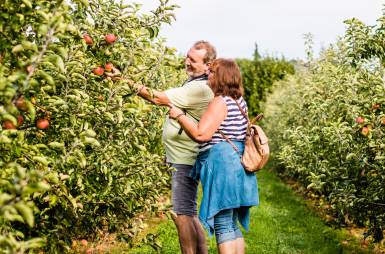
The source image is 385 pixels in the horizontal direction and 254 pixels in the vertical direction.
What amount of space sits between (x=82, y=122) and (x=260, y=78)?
25.7 meters

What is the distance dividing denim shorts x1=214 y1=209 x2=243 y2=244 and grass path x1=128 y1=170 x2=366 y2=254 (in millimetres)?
2167

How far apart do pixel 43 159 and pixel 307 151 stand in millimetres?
4434

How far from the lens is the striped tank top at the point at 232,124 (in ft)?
13.7

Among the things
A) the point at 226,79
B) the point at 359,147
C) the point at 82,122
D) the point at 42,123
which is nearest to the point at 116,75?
the point at 82,122

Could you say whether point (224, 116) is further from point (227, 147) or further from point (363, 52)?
point (363, 52)

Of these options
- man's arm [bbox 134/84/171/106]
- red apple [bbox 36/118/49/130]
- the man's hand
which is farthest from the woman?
red apple [bbox 36/118/49/130]

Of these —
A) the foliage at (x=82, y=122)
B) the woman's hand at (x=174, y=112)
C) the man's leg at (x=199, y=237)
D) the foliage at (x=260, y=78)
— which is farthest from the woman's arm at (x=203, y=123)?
the foliage at (x=260, y=78)

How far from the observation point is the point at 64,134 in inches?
128

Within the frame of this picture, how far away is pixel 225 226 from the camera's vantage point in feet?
13.7

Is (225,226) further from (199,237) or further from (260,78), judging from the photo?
(260,78)

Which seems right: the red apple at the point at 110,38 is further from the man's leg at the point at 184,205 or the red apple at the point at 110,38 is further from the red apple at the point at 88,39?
the man's leg at the point at 184,205

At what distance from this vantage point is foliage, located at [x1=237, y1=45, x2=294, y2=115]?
2797 cm

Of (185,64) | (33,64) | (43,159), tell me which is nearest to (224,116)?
(185,64)

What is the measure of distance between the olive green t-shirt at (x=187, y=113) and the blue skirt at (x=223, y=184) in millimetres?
370
